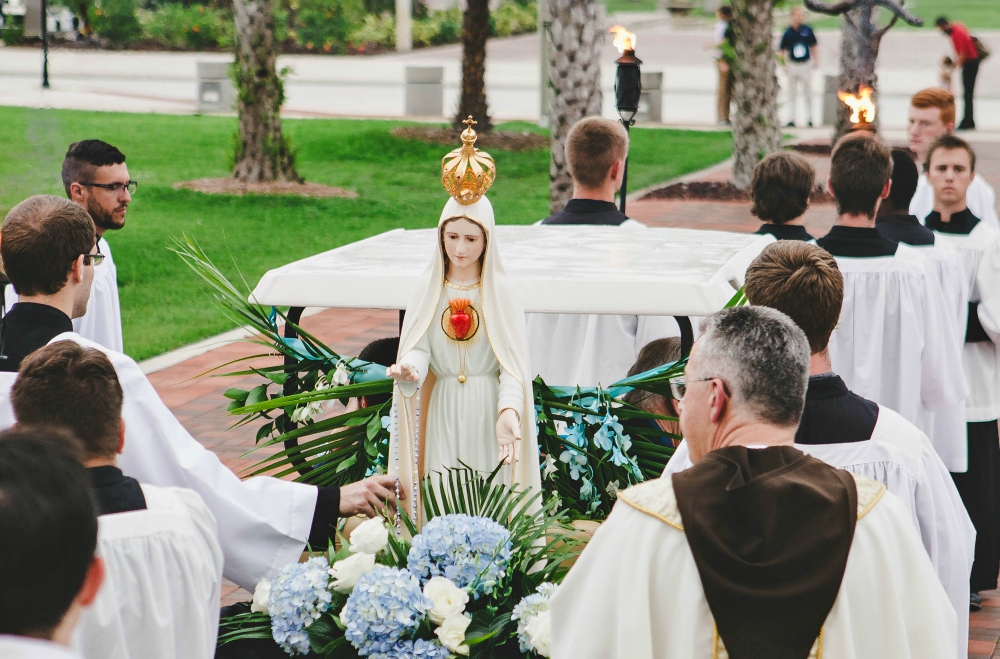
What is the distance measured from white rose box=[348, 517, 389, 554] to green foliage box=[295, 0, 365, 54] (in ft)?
121

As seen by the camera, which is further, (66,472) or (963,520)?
(963,520)

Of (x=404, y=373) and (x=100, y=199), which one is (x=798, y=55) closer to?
(x=100, y=199)

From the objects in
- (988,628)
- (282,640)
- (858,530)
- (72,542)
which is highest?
(72,542)

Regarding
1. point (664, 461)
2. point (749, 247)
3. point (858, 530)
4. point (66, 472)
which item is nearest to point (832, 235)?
point (749, 247)

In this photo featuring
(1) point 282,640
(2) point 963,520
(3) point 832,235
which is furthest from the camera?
(3) point 832,235

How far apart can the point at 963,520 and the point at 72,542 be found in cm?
253

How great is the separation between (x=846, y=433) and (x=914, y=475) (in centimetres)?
20

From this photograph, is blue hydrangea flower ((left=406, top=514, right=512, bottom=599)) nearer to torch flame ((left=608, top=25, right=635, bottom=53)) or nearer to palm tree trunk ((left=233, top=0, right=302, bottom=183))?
torch flame ((left=608, top=25, right=635, bottom=53))

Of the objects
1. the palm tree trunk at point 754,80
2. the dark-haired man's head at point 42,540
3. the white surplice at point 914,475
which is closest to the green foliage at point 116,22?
the palm tree trunk at point 754,80

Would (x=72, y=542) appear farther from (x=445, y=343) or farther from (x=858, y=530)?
(x=445, y=343)

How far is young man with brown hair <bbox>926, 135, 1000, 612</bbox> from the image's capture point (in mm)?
5691

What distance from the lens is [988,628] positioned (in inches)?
210

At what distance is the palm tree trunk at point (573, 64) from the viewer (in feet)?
41.5

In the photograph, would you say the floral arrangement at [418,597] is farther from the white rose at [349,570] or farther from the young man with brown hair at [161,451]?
the young man with brown hair at [161,451]
